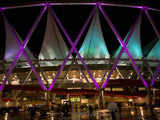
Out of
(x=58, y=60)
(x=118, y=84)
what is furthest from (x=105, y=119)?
(x=58, y=60)

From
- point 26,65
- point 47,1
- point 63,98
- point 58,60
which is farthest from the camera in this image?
point 26,65

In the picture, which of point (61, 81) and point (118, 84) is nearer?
point (118, 84)

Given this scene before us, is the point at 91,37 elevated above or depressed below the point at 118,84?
above

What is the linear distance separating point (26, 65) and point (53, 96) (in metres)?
7.77

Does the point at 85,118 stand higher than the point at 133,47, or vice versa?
the point at 133,47

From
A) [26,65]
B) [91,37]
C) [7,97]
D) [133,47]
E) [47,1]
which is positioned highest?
[47,1]

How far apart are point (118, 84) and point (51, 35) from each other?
12663 mm

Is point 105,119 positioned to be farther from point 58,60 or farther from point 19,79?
point 19,79

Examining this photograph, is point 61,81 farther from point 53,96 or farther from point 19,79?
point 19,79

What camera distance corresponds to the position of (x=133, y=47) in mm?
24844

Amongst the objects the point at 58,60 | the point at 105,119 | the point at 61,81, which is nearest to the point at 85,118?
the point at 105,119

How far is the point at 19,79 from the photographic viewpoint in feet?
87.7

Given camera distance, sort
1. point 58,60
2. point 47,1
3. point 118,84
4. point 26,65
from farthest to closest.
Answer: point 26,65 → point 58,60 → point 47,1 → point 118,84

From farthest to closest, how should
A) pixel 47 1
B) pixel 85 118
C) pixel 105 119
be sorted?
pixel 47 1, pixel 85 118, pixel 105 119
